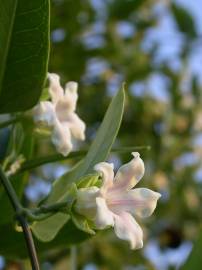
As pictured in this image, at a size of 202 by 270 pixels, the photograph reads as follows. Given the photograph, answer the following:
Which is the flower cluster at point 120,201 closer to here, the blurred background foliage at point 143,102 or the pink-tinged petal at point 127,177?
the pink-tinged petal at point 127,177

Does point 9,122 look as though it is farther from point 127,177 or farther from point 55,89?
point 127,177

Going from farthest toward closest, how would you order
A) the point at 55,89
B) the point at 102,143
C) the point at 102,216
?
the point at 55,89
the point at 102,143
the point at 102,216

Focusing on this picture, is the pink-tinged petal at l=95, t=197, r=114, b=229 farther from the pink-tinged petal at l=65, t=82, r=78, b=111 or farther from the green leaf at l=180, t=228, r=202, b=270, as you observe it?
the pink-tinged petal at l=65, t=82, r=78, b=111

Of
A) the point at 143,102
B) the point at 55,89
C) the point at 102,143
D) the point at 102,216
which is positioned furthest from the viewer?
the point at 143,102

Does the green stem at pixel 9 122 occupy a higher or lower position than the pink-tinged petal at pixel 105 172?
lower

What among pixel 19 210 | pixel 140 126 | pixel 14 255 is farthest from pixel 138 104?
pixel 19 210

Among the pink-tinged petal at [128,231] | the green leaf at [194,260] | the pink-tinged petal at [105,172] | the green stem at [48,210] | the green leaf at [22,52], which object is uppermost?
the green leaf at [22,52]

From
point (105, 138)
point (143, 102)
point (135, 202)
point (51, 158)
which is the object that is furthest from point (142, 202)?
point (143, 102)

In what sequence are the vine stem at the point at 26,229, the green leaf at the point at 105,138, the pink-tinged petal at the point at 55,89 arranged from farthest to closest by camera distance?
the pink-tinged petal at the point at 55,89, the green leaf at the point at 105,138, the vine stem at the point at 26,229

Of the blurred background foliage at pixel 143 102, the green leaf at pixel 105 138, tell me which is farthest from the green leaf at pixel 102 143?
the blurred background foliage at pixel 143 102
